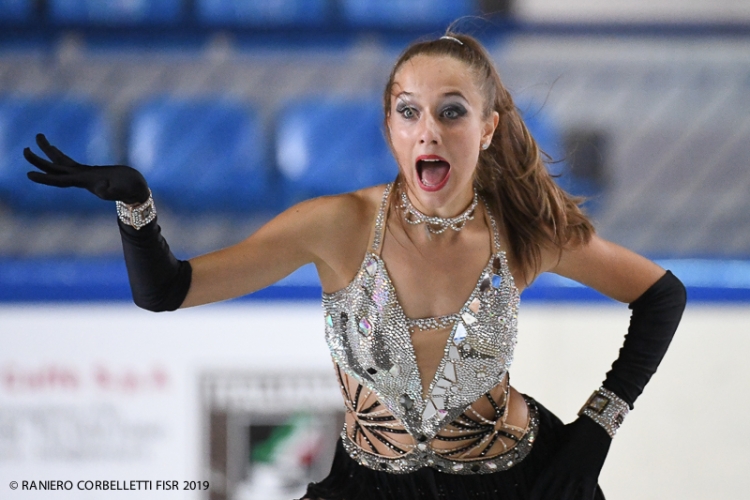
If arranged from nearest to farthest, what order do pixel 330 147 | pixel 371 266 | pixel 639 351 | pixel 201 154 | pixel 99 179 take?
pixel 99 179, pixel 371 266, pixel 639 351, pixel 201 154, pixel 330 147

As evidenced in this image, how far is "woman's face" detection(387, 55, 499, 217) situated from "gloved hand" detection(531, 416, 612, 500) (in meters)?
0.58

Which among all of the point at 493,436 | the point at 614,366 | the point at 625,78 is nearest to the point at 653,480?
the point at 614,366

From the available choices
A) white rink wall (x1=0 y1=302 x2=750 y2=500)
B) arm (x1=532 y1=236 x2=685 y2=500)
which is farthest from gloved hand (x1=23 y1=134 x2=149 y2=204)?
white rink wall (x1=0 y1=302 x2=750 y2=500)

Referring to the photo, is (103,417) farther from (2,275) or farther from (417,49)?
(417,49)

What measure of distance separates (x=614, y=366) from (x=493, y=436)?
0.35 m

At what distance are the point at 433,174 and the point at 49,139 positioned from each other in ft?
8.76

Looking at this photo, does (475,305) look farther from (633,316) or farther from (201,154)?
(201,154)

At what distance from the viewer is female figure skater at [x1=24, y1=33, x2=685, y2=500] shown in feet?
5.51

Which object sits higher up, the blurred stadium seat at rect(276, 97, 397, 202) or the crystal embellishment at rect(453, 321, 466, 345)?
the blurred stadium seat at rect(276, 97, 397, 202)

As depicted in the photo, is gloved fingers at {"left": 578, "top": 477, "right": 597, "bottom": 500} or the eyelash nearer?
the eyelash

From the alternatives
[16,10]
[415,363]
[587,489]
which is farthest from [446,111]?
[16,10]

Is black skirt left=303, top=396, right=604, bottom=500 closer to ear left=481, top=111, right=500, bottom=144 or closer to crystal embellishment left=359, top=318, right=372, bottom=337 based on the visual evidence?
crystal embellishment left=359, top=318, right=372, bottom=337

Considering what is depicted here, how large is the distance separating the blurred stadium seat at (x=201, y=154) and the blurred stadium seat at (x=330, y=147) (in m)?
0.12

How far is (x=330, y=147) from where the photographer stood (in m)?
3.97
